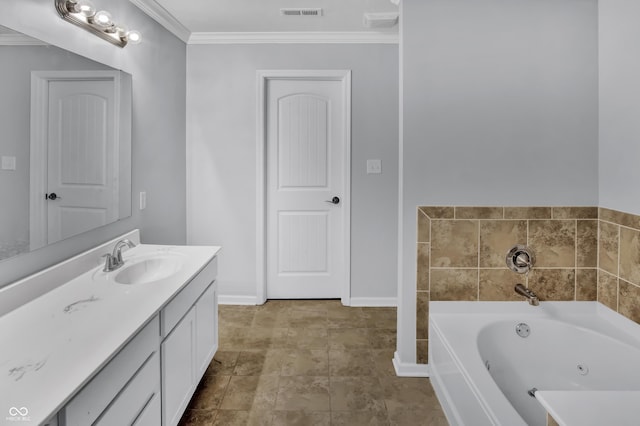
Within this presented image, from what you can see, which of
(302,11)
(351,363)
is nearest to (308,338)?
(351,363)

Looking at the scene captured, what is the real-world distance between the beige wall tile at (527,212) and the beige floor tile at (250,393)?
1656 millimetres

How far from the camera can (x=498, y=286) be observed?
7.63 feet

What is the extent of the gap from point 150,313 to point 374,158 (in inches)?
94.1

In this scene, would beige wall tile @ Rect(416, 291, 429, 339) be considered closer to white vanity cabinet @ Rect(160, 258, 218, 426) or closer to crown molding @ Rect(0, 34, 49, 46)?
white vanity cabinet @ Rect(160, 258, 218, 426)

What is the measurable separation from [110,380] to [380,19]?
2804 millimetres

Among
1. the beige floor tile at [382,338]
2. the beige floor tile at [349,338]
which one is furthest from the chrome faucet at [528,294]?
the beige floor tile at [349,338]

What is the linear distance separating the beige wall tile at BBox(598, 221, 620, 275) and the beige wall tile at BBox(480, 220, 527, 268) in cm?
41

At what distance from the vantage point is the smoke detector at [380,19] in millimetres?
2893

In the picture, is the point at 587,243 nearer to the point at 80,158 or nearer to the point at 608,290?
the point at 608,290

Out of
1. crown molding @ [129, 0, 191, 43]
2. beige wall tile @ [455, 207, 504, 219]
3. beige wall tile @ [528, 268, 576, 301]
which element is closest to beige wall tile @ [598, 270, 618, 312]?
beige wall tile @ [528, 268, 576, 301]

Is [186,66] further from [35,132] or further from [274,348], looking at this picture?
[274,348]

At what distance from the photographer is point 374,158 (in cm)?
340

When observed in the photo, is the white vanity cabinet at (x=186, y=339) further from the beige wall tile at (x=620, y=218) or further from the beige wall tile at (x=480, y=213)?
the beige wall tile at (x=620, y=218)

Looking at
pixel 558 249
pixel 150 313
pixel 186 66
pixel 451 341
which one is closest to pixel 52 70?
pixel 150 313
